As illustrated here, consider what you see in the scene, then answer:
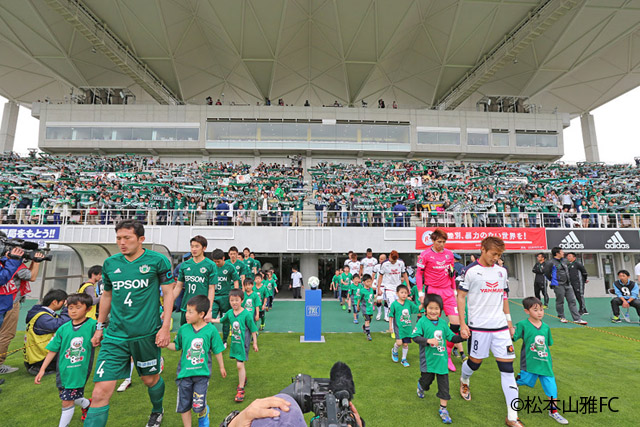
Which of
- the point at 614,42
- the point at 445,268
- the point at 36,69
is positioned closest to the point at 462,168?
the point at 614,42

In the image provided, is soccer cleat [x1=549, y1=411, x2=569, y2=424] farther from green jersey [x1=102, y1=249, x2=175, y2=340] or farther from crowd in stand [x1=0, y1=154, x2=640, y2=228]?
crowd in stand [x1=0, y1=154, x2=640, y2=228]

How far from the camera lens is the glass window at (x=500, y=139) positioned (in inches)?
1232

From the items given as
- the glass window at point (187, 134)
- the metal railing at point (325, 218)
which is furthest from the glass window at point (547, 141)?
the glass window at point (187, 134)

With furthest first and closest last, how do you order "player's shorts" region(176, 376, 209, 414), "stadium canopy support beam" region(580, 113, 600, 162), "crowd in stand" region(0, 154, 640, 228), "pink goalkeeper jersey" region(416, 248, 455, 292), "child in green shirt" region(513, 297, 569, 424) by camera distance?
1. "stadium canopy support beam" region(580, 113, 600, 162)
2. "crowd in stand" region(0, 154, 640, 228)
3. "pink goalkeeper jersey" region(416, 248, 455, 292)
4. "child in green shirt" region(513, 297, 569, 424)
5. "player's shorts" region(176, 376, 209, 414)

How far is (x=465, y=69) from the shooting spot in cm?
3262

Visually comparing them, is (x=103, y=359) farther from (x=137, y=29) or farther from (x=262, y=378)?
(x=137, y=29)

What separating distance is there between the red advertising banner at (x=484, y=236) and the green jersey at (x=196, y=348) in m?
13.3

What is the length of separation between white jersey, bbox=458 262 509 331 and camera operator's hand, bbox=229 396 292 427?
3800 millimetres

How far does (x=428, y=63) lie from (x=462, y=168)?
12951 mm

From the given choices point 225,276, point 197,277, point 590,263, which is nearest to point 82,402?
point 197,277

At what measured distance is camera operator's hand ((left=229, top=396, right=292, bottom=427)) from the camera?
1.08m

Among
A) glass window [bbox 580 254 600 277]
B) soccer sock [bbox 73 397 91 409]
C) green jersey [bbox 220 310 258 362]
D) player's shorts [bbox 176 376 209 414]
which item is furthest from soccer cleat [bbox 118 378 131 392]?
glass window [bbox 580 254 600 277]

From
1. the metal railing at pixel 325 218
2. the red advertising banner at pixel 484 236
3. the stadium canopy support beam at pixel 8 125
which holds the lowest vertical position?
the red advertising banner at pixel 484 236

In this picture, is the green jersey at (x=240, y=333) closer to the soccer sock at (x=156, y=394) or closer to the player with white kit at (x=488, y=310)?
the soccer sock at (x=156, y=394)
